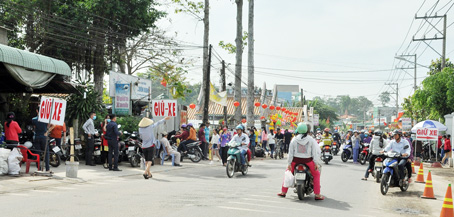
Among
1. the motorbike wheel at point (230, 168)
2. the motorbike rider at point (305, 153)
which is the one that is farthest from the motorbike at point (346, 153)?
the motorbike rider at point (305, 153)

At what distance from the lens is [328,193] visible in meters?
12.0

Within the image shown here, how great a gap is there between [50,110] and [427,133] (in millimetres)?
19563

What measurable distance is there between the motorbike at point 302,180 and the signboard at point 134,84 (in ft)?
43.2

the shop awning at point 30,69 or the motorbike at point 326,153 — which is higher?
the shop awning at point 30,69

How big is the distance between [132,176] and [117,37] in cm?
1646

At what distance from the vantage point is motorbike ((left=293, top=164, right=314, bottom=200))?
10219 mm

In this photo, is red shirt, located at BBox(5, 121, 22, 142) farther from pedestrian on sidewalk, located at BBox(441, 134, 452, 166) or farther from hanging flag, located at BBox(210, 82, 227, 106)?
pedestrian on sidewalk, located at BBox(441, 134, 452, 166)

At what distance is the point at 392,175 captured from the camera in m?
12.3

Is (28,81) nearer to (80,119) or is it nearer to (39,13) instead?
(80,119)

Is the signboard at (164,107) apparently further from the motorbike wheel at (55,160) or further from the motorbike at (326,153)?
the motorbike at (326,153)

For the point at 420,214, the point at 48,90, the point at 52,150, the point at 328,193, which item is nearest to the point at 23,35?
the point at 48,90

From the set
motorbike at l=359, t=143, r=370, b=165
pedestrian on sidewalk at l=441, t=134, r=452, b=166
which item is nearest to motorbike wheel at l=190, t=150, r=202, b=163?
motorbike at l=359, t=143, r=370, b=165

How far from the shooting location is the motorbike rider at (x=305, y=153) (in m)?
10.5

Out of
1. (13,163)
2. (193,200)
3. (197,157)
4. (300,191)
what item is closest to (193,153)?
(197,157)
